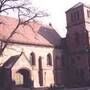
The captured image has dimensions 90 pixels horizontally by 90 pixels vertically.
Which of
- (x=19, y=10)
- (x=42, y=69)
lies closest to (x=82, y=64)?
(x=42, y=69)

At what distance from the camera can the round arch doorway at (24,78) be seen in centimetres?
4434

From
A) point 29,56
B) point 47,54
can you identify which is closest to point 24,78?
point 29,56

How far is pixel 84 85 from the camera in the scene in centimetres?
4878

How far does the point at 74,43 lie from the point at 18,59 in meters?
15.3

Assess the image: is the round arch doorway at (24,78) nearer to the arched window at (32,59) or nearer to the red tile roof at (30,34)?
the arched window at (32,59)

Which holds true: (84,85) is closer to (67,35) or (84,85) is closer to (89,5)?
(67,35)

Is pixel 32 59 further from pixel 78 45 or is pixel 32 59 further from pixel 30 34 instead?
pixel 78 45

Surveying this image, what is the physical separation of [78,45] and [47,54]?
21.4 feet

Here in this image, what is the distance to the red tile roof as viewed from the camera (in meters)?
46.1

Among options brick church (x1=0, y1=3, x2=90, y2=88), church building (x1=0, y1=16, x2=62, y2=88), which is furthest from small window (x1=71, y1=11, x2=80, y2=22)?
church building (x1=0, y1=16, x2=62, y2=88)

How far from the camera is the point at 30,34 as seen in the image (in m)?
50.5

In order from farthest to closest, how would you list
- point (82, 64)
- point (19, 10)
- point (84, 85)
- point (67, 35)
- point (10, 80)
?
point (67, 35) → point (82, 64) → point (84, 85) → point (10, 80) → point (19, 10)

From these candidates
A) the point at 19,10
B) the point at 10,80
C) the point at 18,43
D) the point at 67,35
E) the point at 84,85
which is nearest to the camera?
the point at 19,10

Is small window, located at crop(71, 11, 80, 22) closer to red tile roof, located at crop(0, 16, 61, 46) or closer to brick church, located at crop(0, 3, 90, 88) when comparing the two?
brick church, located at crop(0, 3, 90, 88)
